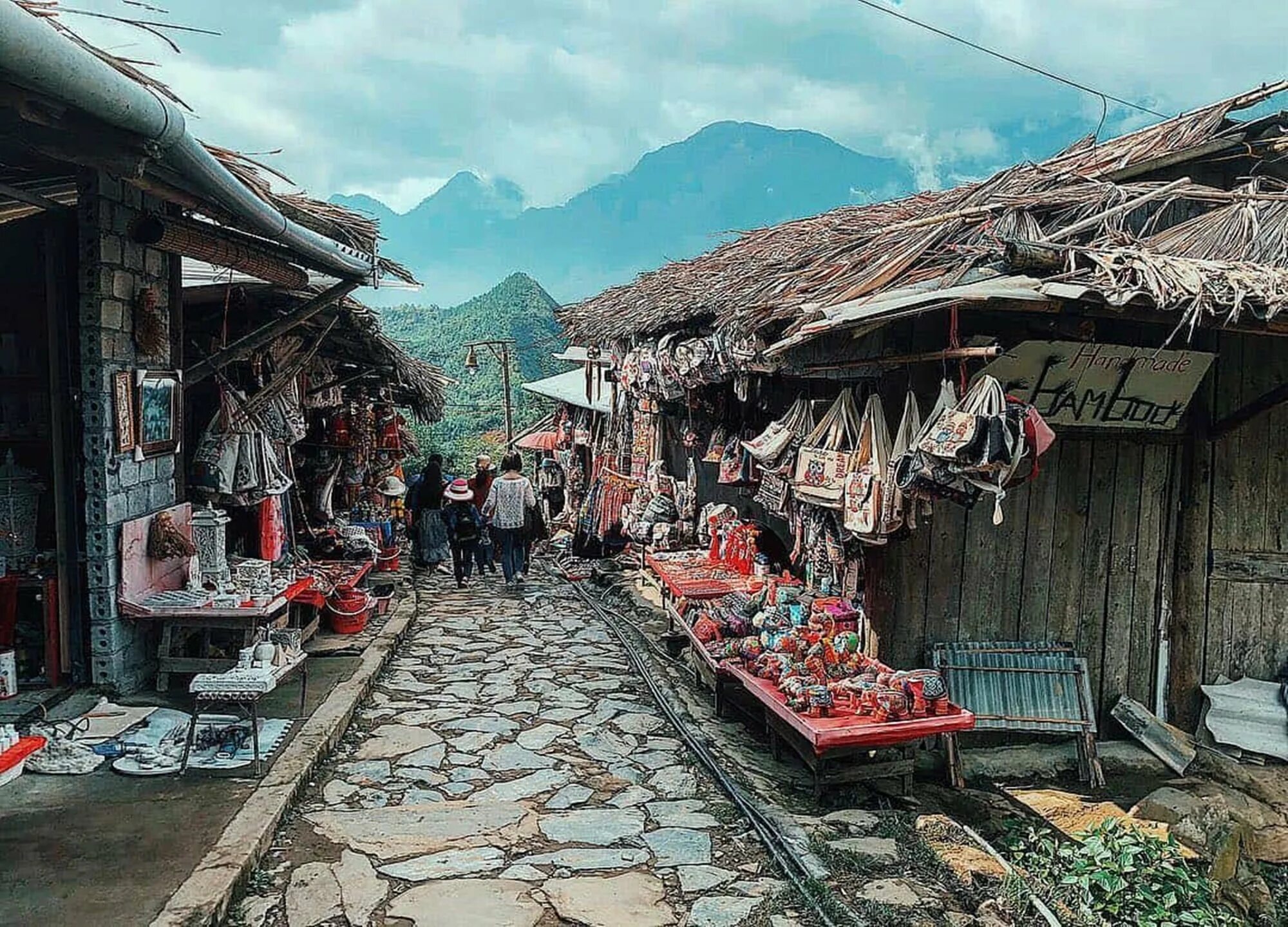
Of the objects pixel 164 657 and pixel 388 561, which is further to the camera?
pixel 388 561

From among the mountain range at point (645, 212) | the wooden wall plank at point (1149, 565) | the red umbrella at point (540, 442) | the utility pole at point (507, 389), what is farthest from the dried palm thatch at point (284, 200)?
the mountain range at point (645, 212)

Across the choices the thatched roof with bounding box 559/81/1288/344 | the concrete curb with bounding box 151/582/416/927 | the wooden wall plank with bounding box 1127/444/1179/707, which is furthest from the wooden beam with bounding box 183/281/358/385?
the wooden wall plank with bounding box 1127/444/1179/707

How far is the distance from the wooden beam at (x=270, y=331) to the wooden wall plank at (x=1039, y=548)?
20.6 feet

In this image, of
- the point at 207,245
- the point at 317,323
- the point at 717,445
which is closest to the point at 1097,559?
the point at 717,445

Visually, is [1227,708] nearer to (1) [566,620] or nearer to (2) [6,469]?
(1) [566,620]

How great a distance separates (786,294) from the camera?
722 centimetres

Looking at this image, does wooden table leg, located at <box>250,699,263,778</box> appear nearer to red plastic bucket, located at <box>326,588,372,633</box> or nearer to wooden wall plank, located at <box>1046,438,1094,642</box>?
red plastic bucket, located at <box>326,588,372,633</box>

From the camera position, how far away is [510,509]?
14305 mm

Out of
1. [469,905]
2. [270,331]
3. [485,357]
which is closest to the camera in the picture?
[469,905]

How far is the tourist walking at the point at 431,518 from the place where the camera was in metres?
15.4

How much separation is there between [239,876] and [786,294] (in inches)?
201

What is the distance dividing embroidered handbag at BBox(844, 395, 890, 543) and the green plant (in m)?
2.19

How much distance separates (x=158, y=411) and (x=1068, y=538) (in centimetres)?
720

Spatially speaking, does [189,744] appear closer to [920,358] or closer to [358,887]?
[358,887]
